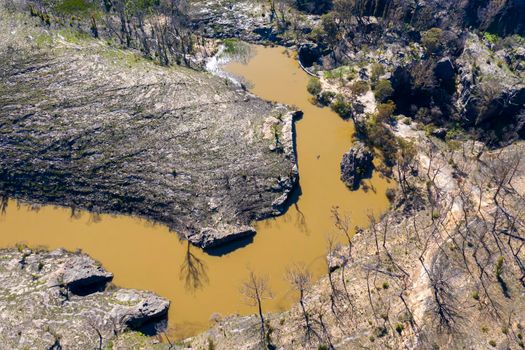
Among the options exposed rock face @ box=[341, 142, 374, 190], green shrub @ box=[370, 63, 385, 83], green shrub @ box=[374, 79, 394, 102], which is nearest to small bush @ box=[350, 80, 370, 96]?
green shrub @ box=[374, 79, 394, 102]

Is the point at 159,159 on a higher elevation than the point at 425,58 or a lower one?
lower

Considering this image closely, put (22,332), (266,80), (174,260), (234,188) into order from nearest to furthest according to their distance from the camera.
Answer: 1. (22,332)
2. (174,260)
3. (234,188)
4. (266,80)

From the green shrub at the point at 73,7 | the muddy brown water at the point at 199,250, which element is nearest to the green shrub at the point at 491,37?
the muddy brown water at the point at 199,250

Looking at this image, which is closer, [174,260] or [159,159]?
[174,260]

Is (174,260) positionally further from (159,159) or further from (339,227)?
(339,227)

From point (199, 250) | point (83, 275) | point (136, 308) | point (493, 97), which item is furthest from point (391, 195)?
point (83, 275)

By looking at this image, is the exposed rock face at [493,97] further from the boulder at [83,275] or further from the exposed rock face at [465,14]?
the boulder at [83,275]

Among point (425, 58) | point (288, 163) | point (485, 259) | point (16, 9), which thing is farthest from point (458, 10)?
point (16, 9)
